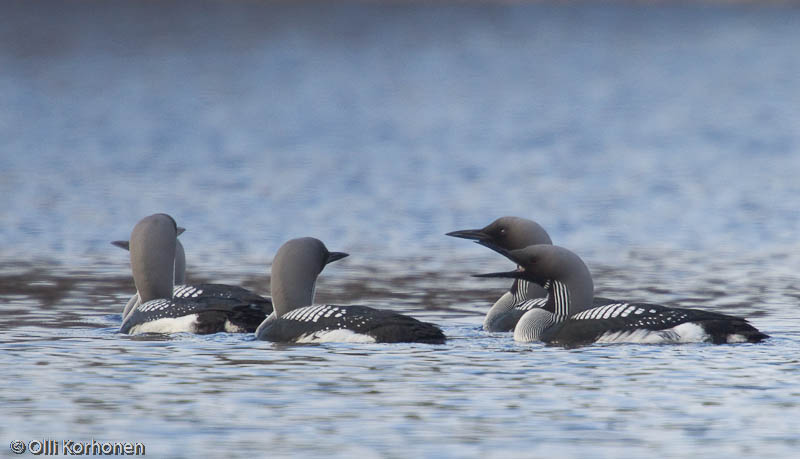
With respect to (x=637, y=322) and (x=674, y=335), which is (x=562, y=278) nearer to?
(x=637, y=322)

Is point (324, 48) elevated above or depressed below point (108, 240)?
above

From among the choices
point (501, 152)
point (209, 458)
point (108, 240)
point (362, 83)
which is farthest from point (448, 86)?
point (209, 458)

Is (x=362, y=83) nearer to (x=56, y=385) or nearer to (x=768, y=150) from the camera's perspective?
(x=768, y=150)

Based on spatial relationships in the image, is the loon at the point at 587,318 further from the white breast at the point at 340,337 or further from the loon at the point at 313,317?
the white breast at the point at 340,337

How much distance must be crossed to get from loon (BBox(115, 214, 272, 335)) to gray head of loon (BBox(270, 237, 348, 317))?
10.7 inches

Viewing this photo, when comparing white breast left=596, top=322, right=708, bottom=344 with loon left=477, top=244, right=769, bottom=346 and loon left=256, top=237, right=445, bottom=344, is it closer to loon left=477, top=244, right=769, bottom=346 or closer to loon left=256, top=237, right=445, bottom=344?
loon left=477, top=244, right=769, bottom=346

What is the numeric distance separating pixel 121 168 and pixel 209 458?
1873 centimetres

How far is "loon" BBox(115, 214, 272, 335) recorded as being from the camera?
442 inches

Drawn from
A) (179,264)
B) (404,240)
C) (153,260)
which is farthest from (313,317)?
(404,240)

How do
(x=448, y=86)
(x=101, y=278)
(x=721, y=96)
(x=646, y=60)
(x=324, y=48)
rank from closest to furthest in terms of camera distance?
(x=101, y=278) → (x=721, y=96) → (x=448, y=86) → (x=646, y=60) → (x=324, y=48)

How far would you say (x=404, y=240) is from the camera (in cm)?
1748

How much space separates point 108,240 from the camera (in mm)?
17453

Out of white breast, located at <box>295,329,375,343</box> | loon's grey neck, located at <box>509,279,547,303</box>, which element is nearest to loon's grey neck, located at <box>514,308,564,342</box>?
white breast, located at <box>295,329,375,343</box>

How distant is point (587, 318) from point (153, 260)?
3000 mm
